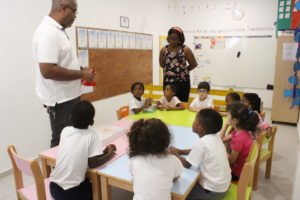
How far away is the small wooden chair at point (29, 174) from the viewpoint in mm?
1280

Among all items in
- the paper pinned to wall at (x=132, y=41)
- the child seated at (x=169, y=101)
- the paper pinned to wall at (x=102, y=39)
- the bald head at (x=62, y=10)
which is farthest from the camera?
the paper pinned to wall at (x=132, y=41)

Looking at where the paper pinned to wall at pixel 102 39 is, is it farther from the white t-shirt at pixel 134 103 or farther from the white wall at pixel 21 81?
the white t-shirt at pixel 134 103

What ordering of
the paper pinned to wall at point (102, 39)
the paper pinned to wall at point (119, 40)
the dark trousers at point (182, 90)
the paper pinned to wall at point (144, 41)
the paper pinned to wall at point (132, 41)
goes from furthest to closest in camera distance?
the paper pinned to wall at point (144, 41)
the paper pinned to wall at point (132, 41)
the paper pinned to wall at point (119, 40)
the paper pinned to wall at point (102, 39)
the dark trousers at point (182, 90)

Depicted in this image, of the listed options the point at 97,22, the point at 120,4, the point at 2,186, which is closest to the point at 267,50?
the point at 120,4

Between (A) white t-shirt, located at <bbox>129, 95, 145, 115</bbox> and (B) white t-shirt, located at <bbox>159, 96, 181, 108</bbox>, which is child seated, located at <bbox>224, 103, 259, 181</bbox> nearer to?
(B) white t-shirt, located at <bbox>159, 96, 181, 108</bbox>

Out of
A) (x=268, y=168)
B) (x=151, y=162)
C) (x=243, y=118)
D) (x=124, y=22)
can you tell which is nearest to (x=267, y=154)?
(x=268, y=168)

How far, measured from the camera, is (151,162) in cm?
124

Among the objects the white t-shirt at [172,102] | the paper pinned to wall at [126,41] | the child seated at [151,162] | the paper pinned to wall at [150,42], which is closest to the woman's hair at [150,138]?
the child seated at [151,162]

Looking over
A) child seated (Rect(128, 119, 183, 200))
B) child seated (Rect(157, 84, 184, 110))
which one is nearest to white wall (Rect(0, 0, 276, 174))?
child seated (Rect(157, 84, 184, 110))

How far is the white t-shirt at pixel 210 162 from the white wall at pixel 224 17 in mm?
4519

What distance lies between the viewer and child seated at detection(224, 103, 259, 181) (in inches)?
72.0

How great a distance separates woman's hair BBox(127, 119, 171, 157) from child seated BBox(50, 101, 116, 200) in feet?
0.95

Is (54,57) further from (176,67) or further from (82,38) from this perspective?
(82,38)

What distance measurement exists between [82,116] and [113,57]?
2.79 m
